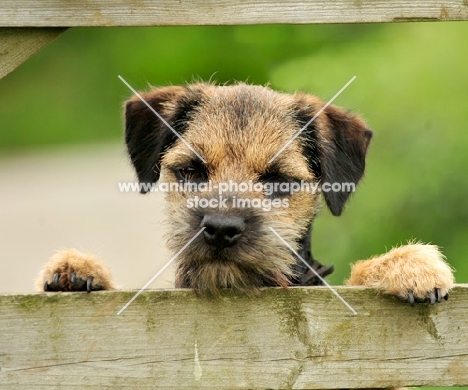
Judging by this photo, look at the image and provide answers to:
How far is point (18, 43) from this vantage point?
11.0ft

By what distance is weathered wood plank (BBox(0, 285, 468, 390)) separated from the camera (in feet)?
10.0

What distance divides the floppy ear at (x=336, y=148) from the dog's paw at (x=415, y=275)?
0.56 metres

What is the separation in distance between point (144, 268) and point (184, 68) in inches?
72.3

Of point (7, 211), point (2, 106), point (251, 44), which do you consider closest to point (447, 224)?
point (251, 44)

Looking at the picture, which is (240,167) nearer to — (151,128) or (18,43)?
(151,128)

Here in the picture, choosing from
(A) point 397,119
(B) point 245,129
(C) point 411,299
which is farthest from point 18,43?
(A) point 397,119

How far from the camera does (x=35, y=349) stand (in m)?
3.05

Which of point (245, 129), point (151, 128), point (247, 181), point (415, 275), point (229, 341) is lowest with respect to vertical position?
point (229, 341)

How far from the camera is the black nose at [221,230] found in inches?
135

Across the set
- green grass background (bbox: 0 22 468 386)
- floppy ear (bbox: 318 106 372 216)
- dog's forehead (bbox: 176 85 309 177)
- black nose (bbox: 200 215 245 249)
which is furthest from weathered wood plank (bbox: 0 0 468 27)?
green grass background (bbox: 0 22 468 386)

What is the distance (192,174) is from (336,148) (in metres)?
0.73

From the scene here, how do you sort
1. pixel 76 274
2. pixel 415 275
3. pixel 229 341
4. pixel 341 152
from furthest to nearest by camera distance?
pixel 341 152
pixel 76 274
pixel 415 275
pixel 229 341

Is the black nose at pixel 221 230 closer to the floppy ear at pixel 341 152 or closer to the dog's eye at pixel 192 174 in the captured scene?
the dog's eye at pixel 192 174

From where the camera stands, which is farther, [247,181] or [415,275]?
[247,181]
